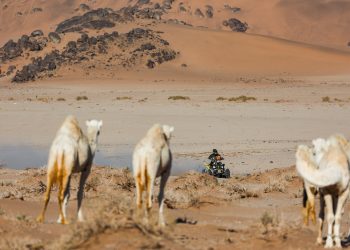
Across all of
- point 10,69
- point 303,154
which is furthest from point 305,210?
point 10,69

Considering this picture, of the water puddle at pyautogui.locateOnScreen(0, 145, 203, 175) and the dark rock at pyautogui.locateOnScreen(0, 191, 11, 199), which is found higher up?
the water puddle at pyautogui.locateOnScreen(0, 145, 203, 175)

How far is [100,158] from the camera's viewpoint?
76.2 feet

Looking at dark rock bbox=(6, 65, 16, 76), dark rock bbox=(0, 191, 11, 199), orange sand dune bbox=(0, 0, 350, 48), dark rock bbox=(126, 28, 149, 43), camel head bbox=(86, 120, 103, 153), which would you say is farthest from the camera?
orange sand dune bbox=(0, 0, 350, 48)

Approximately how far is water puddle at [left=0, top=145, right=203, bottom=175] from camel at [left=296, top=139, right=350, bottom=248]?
10462 mm

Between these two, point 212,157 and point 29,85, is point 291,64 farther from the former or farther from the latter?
point 212,157

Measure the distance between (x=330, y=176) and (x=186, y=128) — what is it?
2059 cm

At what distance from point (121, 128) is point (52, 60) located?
49.0 meters

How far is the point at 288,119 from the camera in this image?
3366 centimetres

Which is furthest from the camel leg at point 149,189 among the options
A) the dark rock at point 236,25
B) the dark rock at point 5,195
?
the dark rock at point 236,25

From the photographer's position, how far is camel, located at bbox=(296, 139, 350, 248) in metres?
9.32

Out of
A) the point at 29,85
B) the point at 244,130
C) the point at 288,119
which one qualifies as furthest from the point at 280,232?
the point at 29,85

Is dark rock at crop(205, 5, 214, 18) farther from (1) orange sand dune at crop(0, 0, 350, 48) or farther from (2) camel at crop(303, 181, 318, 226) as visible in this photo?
(2) camel at crop(303, 181, 318, 226)

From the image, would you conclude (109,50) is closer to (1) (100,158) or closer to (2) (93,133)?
(1) (100,158)

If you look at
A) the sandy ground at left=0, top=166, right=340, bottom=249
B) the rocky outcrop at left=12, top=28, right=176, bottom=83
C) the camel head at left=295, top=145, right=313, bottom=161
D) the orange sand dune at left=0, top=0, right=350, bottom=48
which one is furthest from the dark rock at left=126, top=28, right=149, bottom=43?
the camel head at left=295, top=145, right=313, bottom=161
